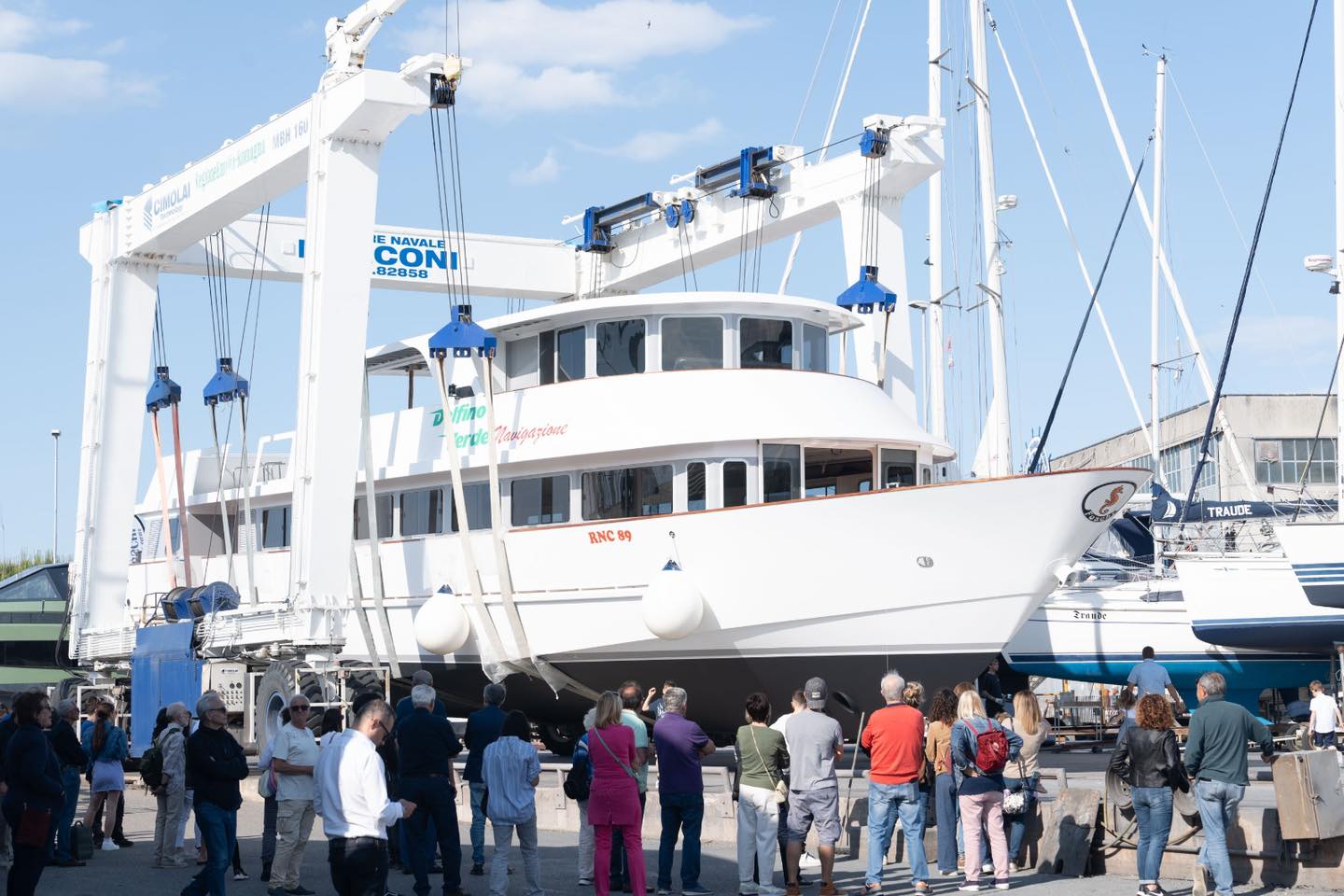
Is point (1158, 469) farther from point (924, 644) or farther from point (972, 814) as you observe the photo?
point (972, 814)

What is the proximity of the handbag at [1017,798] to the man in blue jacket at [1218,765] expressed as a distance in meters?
1.53

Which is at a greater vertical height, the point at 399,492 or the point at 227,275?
the point at 227,275

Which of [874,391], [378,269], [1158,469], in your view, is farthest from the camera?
[1158,469]

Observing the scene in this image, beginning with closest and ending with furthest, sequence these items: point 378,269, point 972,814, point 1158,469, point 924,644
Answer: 1. point 972,814
2. point 924,644
3. point 378,269
4. point 1158,469

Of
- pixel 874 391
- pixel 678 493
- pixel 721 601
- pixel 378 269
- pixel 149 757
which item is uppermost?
pixel 378 269

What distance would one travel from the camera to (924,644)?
1730 cm

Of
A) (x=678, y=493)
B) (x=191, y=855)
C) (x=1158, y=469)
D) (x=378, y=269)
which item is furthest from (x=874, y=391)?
(x=1158, y=469)

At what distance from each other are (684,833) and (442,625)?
9.07 metres

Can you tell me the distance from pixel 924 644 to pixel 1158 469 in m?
15.5

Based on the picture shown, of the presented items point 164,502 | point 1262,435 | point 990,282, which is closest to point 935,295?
point 990,282

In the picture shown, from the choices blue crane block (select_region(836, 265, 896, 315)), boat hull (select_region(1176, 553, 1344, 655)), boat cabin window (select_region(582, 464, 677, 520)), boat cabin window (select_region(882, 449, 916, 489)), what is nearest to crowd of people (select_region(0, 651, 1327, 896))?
boat cabin window (select_region(582, 464, 677, 520))

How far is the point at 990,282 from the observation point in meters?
26.6

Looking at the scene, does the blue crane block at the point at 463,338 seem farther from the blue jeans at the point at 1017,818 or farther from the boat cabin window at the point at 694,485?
the blue jeans at the point at 1017,818

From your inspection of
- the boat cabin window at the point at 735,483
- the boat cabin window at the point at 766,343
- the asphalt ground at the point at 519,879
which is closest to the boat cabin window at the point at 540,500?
the boat cabin window at the point at 735,483
